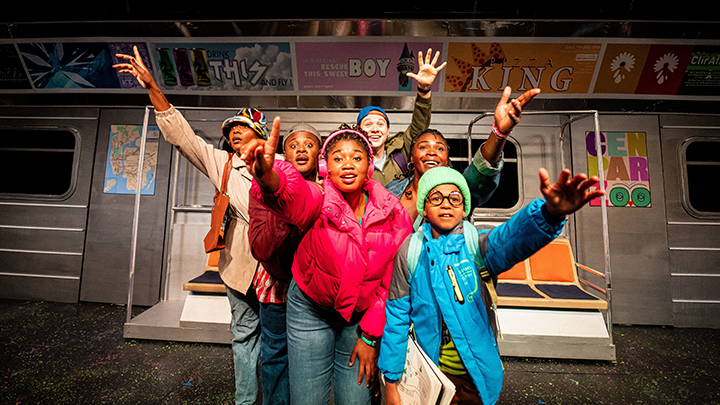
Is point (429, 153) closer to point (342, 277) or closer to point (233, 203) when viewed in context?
point (342, 277)

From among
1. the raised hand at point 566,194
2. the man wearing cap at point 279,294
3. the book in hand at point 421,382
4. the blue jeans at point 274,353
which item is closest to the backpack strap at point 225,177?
the man wearing cap at point 279,294

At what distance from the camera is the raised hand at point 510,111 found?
1.45 meters

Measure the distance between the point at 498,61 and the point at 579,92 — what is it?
1313 mm

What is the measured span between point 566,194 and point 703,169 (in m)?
7.67

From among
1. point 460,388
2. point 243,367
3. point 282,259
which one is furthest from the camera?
point 243,367

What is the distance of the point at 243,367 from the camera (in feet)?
6.53

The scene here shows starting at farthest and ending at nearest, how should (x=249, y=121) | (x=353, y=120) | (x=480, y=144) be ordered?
(x=480, y=144)
(x=353, y=120)
(x=249, y=121)

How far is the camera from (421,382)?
3.99 feet

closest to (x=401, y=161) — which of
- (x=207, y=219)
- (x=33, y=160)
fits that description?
(x=207, y=219)

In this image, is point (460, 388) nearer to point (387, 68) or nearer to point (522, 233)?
point (522, 233)

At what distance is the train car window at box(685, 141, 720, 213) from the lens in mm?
4055

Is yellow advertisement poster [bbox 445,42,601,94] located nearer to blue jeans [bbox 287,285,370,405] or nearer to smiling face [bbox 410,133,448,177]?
smiling face [bbox 410,133,448,177]

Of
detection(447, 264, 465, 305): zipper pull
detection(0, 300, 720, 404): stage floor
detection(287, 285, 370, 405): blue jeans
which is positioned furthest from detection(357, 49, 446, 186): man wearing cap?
detection(0, 300, 720, 404): stage floor

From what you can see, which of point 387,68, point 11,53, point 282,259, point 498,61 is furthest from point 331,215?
point 11,53
